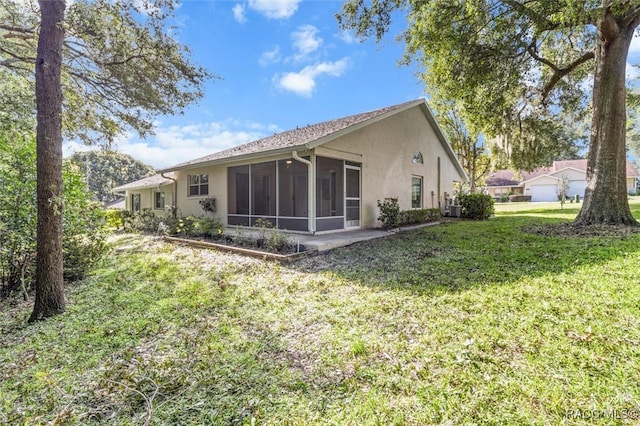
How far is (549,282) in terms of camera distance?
4438mm

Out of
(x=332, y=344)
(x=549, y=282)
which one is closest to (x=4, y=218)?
(x=332, y=344)

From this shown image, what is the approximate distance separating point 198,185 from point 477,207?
1382cm

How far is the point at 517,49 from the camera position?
30.3 ft

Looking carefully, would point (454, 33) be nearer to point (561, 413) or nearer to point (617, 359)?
point (617, 359)

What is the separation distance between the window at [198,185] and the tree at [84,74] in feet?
13.5

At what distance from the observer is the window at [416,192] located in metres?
13.8

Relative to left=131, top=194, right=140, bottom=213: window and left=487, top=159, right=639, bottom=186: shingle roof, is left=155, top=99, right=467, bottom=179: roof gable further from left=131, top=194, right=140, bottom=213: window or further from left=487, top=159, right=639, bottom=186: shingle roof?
left=487, top=159, right=639, bottom=186: shingle roof

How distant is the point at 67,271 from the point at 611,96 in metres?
14.2

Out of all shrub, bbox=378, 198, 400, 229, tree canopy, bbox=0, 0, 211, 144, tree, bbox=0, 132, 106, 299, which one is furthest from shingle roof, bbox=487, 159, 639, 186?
tree, bbox=0, 132, 106, 299

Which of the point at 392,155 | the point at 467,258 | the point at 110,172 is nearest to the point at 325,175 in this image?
the point at 392,155

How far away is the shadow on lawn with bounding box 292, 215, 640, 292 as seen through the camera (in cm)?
506

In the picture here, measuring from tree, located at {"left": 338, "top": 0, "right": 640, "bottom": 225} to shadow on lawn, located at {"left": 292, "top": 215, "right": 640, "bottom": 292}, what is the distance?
188 cm

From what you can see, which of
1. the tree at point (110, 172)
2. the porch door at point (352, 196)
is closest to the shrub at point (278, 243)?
the porch door at point (352, 196)

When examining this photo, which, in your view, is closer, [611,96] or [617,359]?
[617,359]
